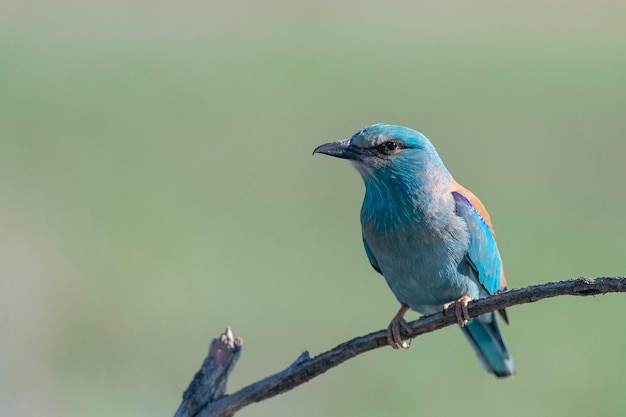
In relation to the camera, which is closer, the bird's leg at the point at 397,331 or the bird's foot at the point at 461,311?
the bird's foot at the point at 461,311

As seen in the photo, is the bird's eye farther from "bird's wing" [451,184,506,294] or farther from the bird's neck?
"bird's wing" [451,184,506,294]

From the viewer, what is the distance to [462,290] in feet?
15.0

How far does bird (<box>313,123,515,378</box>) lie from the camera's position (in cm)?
450

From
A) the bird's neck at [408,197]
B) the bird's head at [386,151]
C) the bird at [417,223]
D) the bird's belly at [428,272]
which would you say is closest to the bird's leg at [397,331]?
the bird at [417,223]

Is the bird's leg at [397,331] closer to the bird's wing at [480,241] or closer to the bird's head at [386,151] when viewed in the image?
the bird's wing at [480,241]

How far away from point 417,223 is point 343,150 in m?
0.46

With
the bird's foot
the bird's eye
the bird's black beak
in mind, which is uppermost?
the bird's eye

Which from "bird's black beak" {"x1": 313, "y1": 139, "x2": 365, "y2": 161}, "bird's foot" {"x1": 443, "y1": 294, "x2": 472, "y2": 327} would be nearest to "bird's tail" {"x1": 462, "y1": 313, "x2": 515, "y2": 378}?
"bird's foot" {"x1": 443, "y1": 294, "x2": 472, "y2": 327}

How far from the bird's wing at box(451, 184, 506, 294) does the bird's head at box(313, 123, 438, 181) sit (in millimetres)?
234

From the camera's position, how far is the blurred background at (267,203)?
7594 mm

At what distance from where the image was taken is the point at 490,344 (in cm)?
509

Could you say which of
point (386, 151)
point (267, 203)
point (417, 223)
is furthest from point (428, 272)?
point (267, 203)

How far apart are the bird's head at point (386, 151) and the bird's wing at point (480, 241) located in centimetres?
23

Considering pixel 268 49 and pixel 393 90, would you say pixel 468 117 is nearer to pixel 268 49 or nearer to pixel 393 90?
pixel 393 90
